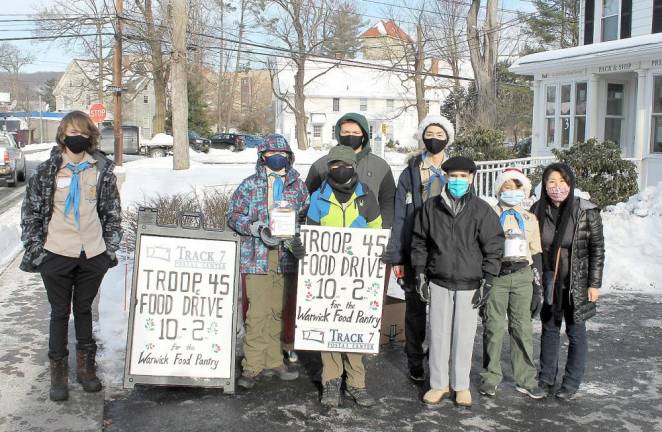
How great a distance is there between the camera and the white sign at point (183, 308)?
16.2ft

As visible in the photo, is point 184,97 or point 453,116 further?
point 453,116

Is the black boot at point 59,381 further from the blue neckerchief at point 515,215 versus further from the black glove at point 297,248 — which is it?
the blue neckerchief at point 515,215

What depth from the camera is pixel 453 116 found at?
41250 millimetres

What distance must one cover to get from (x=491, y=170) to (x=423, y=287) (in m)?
10.4

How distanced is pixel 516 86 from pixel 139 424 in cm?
4363

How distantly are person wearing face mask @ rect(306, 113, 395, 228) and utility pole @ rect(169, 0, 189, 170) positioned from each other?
20.3 metres

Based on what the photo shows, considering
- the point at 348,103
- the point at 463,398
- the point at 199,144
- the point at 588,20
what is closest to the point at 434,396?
the point at 463,398

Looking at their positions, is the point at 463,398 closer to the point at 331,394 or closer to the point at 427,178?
the point at 331,394

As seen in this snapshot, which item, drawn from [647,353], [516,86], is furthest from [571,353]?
[516,86]

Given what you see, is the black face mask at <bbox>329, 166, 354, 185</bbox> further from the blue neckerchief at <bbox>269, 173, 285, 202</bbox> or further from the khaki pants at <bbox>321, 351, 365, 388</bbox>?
the khaki pants at <bbox>321, 351, 365, 388</bbox>

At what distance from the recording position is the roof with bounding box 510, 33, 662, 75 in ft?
49.4

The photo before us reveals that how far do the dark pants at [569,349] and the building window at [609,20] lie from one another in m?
15.8

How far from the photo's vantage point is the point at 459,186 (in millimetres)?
4738

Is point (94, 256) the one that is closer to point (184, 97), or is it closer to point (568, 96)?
point (568, 96)
